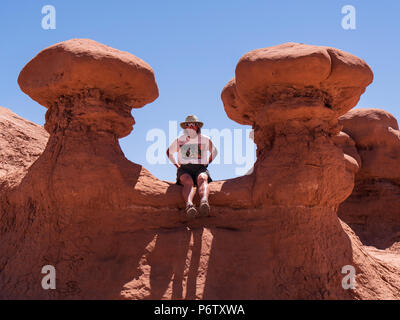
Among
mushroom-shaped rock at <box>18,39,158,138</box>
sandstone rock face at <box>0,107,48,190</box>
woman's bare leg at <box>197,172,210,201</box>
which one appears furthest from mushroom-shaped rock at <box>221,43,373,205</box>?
sandstone rock face at <box>0,107,48,190</box>

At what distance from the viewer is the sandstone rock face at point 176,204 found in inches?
207

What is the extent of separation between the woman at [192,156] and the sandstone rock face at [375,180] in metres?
6.60

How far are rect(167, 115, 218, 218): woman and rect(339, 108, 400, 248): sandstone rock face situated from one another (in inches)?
260

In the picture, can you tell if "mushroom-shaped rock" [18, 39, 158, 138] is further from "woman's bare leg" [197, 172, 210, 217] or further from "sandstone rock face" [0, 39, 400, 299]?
"woman's bare leg" [197, 172, 210, 217]

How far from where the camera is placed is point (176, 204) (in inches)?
225

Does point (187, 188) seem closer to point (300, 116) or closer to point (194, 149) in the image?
point (194, 149)

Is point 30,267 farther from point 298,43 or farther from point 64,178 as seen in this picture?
point 298,43

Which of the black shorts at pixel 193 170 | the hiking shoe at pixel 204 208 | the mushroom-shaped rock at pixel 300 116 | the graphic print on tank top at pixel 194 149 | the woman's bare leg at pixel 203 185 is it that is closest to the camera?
the hiking shoe at pixel 204 208

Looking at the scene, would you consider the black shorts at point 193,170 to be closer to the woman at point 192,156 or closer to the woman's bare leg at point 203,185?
the woman at point 192,156


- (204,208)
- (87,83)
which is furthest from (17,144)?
(204,208)

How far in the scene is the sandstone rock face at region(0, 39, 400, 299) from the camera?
5.26 metres

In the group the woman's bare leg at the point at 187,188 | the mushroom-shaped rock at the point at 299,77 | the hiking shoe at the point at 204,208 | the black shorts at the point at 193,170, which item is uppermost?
the mushroom-shaped rock at the point at 299,77

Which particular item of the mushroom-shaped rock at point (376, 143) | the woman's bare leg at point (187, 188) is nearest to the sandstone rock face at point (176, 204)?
the woman's bare leg at point (187, 188)
